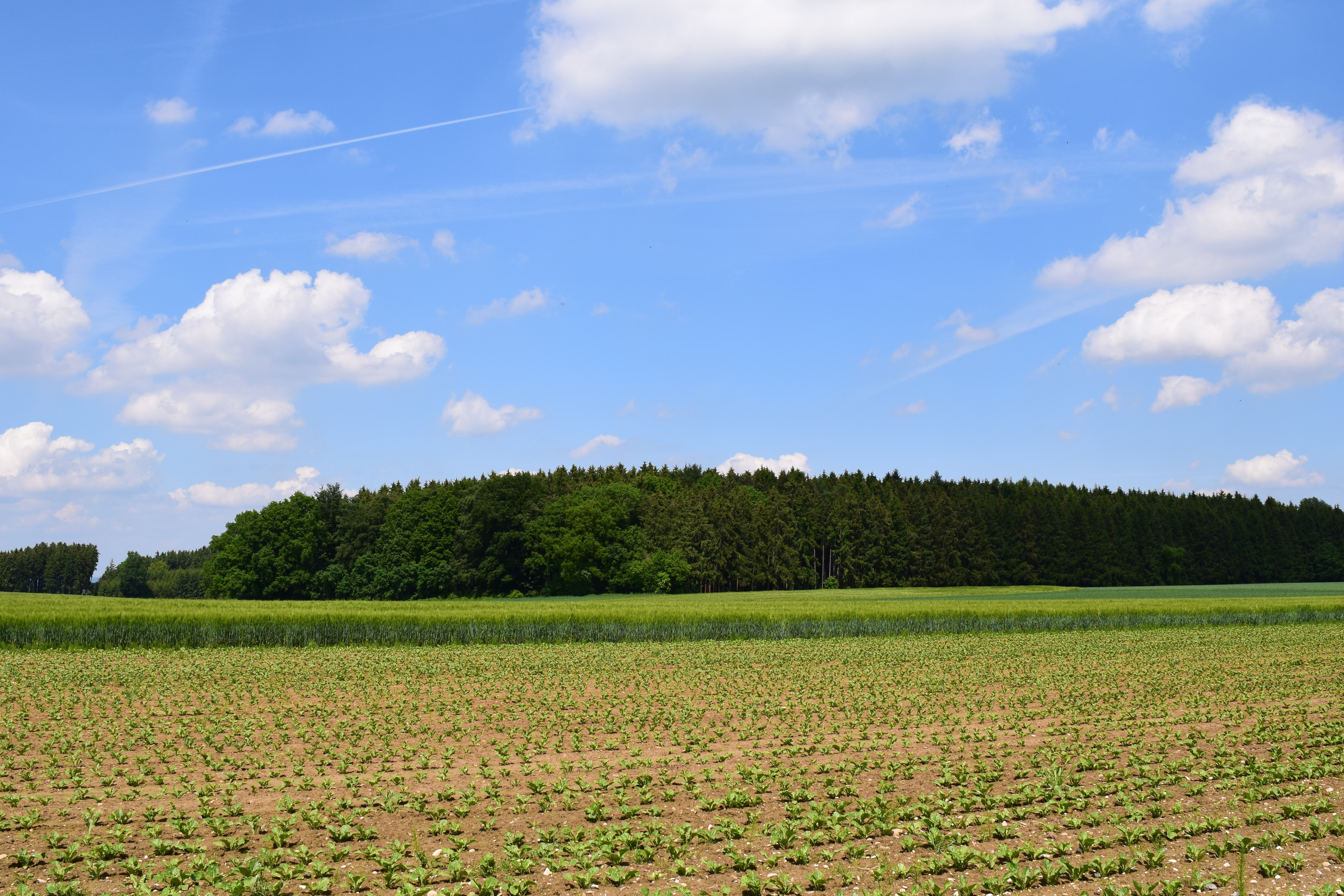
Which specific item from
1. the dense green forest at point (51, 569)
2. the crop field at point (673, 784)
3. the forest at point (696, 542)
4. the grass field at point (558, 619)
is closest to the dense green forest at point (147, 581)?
the dense green forest at point (51, 569)

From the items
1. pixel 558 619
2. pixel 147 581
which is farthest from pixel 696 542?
pixel 147 581

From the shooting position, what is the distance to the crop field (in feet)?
29.5

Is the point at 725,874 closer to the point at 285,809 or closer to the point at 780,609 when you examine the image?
the point at 285,809

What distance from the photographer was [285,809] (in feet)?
38.0

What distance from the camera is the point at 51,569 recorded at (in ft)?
530

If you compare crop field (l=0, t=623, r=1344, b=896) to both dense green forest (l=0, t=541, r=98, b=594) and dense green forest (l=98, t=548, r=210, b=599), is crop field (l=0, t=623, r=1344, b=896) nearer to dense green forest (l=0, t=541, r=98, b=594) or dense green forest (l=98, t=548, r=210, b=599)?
dense green forest (l=98, t=548, r=210, b=599)

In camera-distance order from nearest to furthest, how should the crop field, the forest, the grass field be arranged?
the crop field, the grass field, the forest

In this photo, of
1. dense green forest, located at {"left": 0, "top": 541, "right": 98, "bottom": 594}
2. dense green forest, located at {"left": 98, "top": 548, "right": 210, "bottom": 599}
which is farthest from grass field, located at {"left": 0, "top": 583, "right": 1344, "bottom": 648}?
dense green forest, located at {"left": 0, "top": 541, "right": 98, "bottom": 594}

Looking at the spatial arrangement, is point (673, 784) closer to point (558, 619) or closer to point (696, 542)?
point (558, 619)

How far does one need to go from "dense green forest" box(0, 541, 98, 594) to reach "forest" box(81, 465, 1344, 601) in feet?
258

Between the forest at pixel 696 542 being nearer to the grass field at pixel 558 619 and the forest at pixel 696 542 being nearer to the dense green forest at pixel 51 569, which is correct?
the grass field at pixel 558 619

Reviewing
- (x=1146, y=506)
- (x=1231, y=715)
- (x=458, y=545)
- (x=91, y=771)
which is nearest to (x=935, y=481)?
(x=1146, y=506)

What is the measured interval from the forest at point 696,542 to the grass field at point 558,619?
39589 mm

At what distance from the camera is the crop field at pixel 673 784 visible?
8992 millimetres
